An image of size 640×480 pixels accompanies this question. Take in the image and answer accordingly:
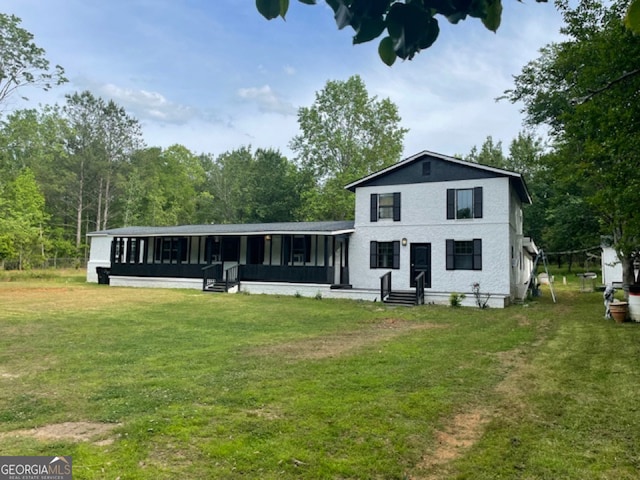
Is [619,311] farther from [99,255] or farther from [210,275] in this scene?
[99,255]

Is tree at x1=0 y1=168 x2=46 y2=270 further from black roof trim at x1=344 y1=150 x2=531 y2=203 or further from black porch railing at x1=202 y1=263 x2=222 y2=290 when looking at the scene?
black roof trim at x1=344 y1=150 x2=531 y2=203

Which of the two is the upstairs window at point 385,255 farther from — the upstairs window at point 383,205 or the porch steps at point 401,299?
the porch steps at point 401,299

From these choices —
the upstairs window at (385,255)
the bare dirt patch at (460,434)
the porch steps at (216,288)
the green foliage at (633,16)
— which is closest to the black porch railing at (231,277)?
the porch steps at (216,288)

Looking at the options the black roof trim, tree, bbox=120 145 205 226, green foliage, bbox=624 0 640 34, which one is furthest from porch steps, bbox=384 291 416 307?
tree, bbox=120 145 205 226

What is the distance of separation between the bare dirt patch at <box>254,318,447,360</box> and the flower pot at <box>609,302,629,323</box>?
4.88 metres

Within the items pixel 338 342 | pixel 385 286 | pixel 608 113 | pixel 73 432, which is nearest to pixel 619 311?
pixel 608 113

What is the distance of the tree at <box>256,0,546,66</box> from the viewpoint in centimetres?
128

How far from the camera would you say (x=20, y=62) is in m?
25.3

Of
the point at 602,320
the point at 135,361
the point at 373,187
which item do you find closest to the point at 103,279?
the point at 373,187

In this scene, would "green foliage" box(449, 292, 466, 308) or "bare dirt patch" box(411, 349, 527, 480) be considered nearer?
"bare dirt patch" box(411, 349, 527, 480)

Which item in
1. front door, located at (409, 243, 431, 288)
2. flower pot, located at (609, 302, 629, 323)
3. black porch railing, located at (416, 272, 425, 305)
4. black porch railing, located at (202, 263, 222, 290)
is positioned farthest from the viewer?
black porch railing, located at (202, 263, 222, 290)

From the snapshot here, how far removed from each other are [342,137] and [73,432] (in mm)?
33299

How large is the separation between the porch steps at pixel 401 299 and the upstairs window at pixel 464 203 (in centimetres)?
361

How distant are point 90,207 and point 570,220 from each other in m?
38.9
